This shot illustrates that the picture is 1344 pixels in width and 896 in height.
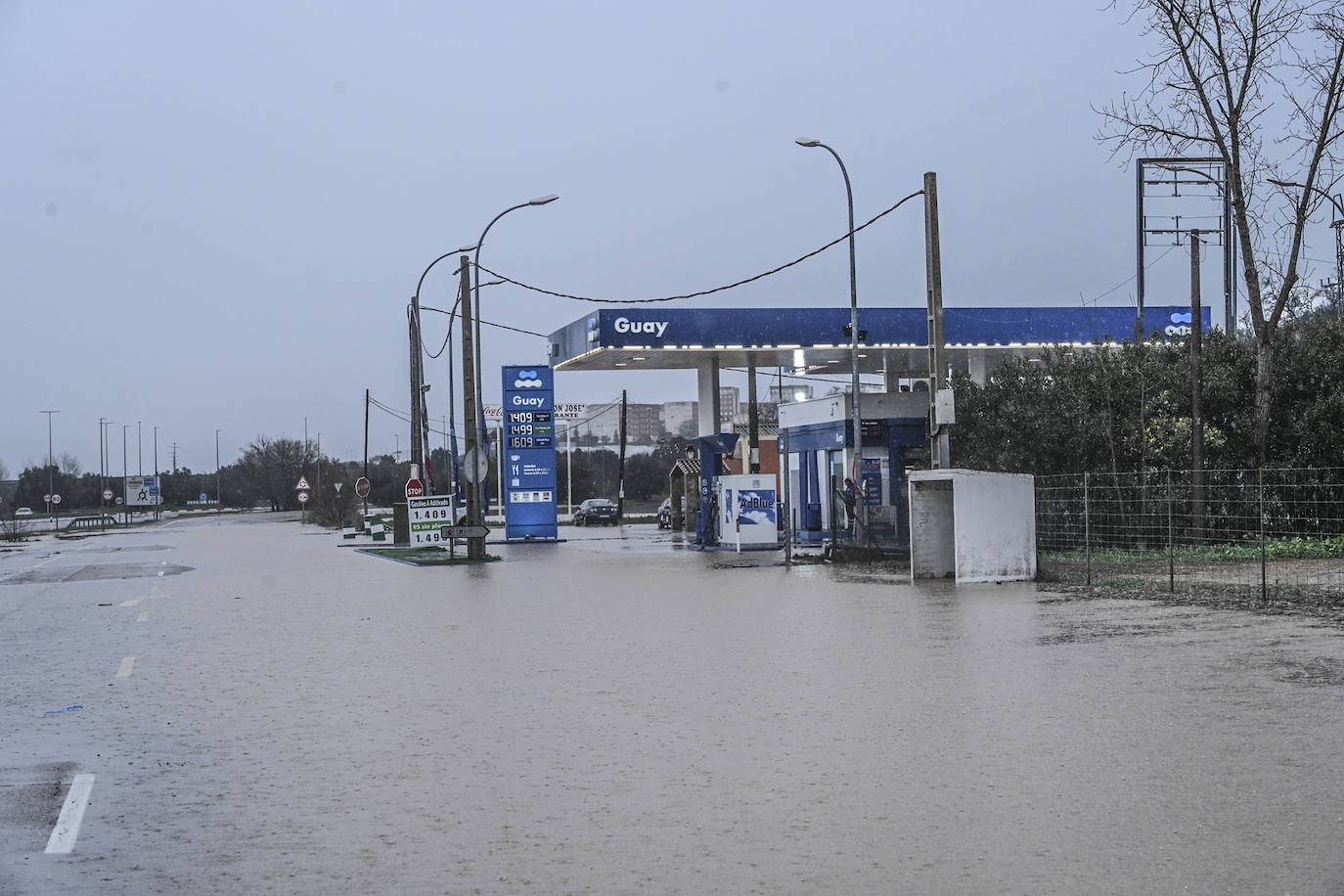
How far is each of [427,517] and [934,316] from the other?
17706mm

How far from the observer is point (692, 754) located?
895 cm

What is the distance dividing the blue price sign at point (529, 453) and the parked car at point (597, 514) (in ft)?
68.3

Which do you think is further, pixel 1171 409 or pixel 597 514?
pixel 597 514

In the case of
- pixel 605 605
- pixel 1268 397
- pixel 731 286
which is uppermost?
pixel 731 286

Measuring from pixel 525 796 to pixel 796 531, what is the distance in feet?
105

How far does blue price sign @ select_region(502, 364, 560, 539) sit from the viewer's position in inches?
1818

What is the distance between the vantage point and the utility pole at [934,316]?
24844 mm

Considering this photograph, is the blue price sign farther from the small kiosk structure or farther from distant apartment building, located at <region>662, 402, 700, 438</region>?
distant apartment building, located at <region>662, 402, 700, 438</region>

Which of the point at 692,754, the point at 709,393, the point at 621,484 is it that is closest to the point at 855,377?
the point at 709,393

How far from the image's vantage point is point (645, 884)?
602 cm

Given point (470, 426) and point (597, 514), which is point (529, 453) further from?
point (597, 514)

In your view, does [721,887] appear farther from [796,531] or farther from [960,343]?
[960,343]

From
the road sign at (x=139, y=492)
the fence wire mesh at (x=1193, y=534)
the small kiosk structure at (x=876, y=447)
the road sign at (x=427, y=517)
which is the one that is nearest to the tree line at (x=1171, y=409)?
the small kiosk structure at (x=876, y=447)

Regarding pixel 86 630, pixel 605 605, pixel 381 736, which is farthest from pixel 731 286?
pixel 381 736
